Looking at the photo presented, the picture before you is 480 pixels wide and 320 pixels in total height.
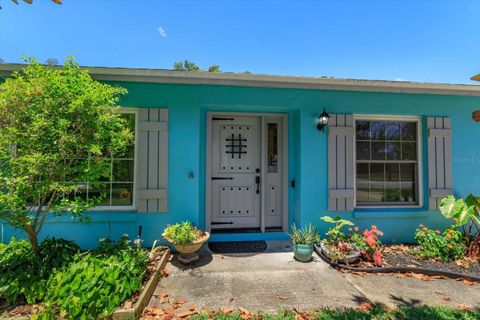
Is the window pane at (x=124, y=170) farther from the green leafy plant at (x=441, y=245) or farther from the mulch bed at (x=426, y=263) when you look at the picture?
the green leafy plant at (x=441, y=245)

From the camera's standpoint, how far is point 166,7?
5.10 metres

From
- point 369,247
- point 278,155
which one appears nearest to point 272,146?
point 278,155

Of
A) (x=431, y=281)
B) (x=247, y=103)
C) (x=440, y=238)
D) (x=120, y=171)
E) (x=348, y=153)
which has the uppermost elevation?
(x=247, y=103)

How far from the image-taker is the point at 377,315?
7.20 feet

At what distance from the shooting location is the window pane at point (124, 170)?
148 inches

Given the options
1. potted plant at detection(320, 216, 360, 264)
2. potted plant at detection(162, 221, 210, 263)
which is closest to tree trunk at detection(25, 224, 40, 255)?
potted plant at detection(162, 221, 210, 263)

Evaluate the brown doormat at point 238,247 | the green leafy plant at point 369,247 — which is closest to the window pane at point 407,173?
the green leafy plant at point 369,247

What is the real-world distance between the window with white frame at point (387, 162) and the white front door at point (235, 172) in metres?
1.86

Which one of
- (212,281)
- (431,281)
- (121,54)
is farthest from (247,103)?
(121,54)

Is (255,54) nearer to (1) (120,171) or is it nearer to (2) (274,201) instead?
(2) (274,201)

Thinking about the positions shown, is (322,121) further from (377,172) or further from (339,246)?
(339,246)

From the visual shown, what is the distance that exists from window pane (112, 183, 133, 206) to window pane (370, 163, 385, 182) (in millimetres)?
4215

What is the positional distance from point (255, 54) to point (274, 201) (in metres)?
5.18

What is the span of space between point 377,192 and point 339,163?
3.26ft
